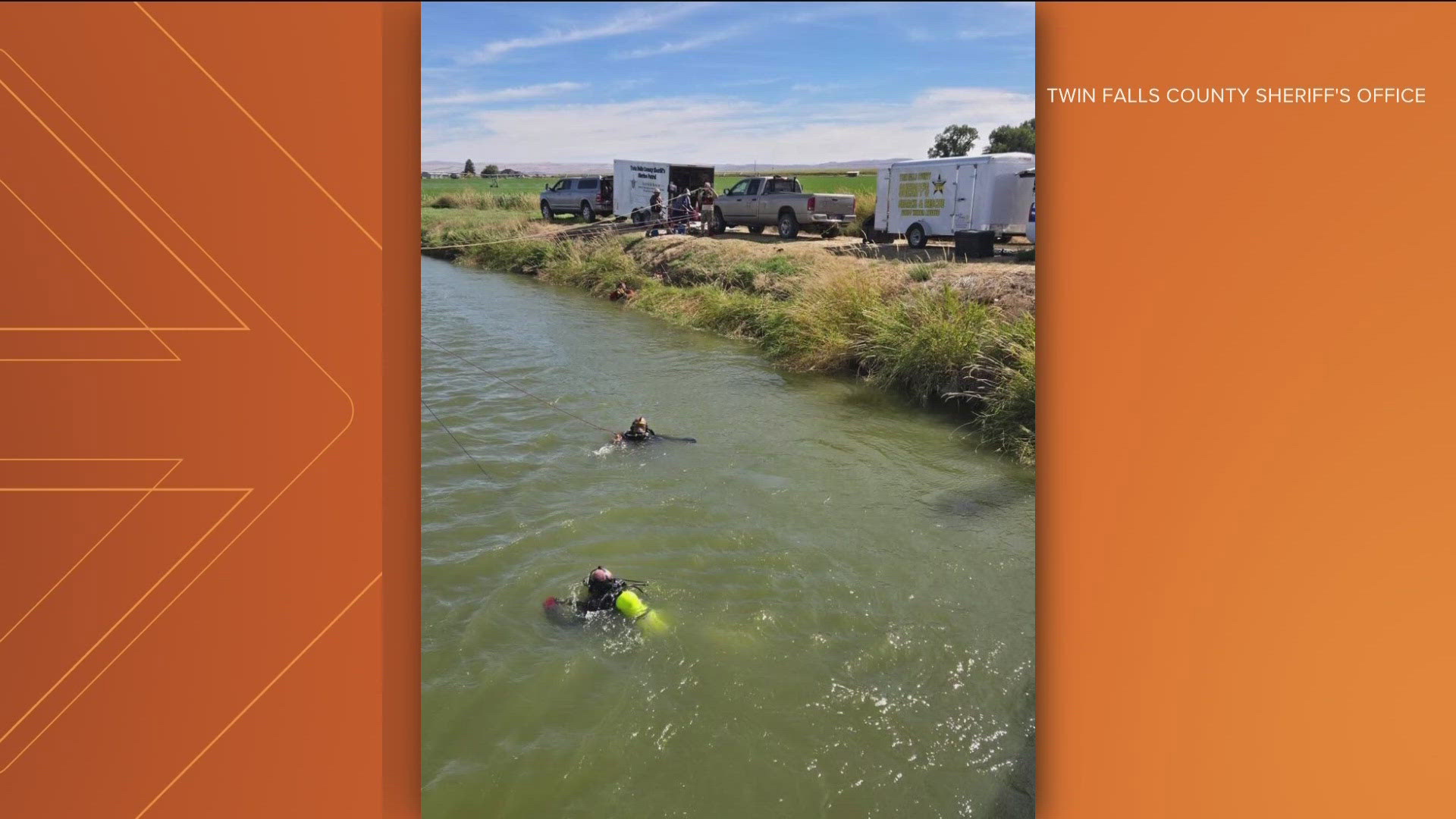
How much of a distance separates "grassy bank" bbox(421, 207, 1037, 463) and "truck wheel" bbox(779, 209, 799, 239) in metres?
1.34

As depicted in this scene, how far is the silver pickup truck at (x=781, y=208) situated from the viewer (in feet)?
69.5

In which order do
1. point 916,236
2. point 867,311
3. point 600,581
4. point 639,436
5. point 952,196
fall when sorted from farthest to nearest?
point 916,236
point 952,196
point 867,311
point 639,436
point 600,581

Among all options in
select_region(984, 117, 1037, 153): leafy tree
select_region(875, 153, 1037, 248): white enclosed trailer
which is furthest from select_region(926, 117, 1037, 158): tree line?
select_region(875, 153, 1037, 248): white enclosed trailer

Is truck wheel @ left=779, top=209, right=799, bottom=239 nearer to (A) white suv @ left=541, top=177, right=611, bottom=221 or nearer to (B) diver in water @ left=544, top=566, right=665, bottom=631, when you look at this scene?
(A) white suv @ left=541, top=177, right=611, bottom=221

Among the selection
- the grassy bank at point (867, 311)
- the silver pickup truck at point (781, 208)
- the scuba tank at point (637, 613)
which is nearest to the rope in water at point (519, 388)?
the grassy bank at point (867, 311)

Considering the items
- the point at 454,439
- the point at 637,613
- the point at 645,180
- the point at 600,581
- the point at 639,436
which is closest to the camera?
the point at 637,613

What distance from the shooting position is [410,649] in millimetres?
2086

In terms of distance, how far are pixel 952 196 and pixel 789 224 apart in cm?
513

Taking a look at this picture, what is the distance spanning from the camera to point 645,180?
25.7m

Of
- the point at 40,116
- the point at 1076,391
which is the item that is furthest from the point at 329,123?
the point at 1076,391

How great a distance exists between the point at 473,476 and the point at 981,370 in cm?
631

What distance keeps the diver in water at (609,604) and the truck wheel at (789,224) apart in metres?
16.6

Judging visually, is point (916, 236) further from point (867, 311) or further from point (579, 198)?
point (579, 198)

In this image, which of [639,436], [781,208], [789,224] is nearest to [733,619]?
[639,436]
